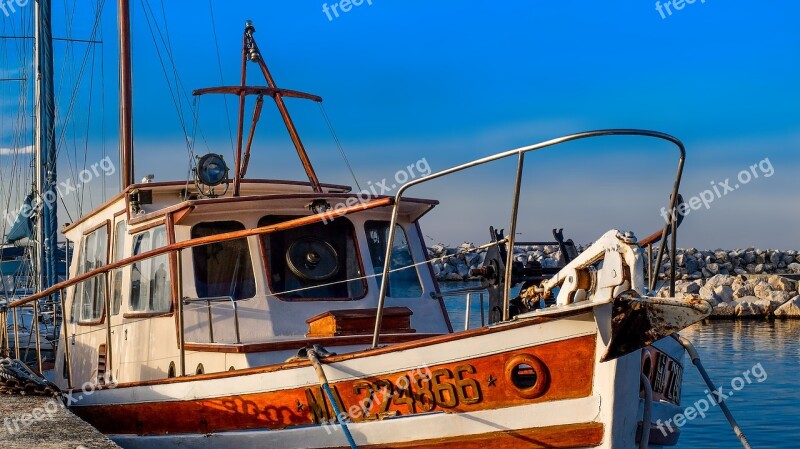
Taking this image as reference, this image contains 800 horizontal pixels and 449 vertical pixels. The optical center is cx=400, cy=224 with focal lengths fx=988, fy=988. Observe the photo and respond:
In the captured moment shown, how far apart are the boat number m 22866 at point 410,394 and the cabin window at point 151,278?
2.86 meters

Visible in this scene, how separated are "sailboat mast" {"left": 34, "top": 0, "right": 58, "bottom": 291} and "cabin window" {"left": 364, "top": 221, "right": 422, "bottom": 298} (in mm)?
14672

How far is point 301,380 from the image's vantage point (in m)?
7.55

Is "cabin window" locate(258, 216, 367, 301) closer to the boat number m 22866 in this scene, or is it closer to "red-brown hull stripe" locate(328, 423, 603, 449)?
the boat number m 22866

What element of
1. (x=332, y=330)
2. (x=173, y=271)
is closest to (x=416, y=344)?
(x=332, y=330)

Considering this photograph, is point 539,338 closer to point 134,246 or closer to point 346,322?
point 346,322

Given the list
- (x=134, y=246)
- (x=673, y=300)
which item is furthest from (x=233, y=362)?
(x=673, y=300)

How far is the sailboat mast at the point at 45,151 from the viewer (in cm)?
2341

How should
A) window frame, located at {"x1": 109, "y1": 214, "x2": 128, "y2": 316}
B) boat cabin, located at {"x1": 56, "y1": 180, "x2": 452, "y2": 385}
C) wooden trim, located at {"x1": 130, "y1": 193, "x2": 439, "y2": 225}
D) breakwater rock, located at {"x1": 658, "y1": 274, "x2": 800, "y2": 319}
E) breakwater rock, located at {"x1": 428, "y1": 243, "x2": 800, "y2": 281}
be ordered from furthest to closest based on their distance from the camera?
breakwater rock, located at {"x1": 428, "y1": 243, "x2": 800, "y2": 281}, breakwater rock, located at {"x1": 658, "y1": 274, "x2": 800, "y2": 319}, window frame, located at {"x1": 109, "y1": 214, "x2": 128, "y2": 316}, wooden trim, located at {"x1": 130, "y1": 193, "x2": 439, "y2": 225}, boat cabin, located at {"x1": 56, "y1": 180, "x2": 452, "y2": 385}

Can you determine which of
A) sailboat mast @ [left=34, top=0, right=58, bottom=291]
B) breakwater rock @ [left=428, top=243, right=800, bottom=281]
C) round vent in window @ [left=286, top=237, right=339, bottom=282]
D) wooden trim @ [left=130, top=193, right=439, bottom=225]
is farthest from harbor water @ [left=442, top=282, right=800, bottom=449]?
breakwater rock @ [left=428, top=243, right=800, bottom=281]

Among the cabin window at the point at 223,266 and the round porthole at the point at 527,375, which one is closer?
the round porthole at the point at 527,375

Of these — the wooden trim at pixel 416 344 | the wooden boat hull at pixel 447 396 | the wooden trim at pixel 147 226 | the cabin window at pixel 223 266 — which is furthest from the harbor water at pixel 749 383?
the wooden trim at pixel 416 344

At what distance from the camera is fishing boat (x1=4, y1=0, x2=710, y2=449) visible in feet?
21.5

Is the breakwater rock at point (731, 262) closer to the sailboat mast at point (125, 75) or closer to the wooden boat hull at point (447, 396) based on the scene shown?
the sailboat mast at point (125, 75)

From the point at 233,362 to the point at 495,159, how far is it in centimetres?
340
